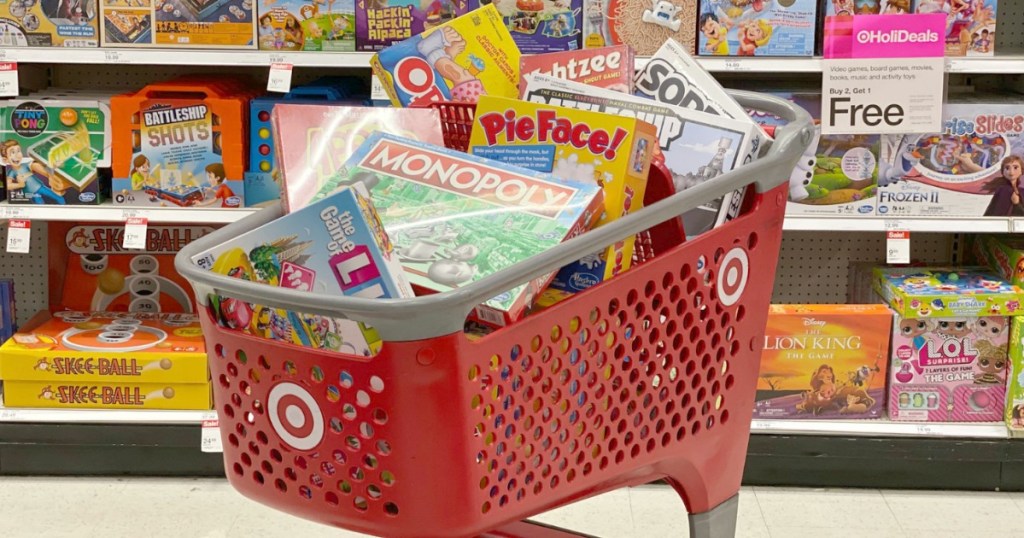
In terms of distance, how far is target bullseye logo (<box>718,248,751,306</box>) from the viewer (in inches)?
57.6

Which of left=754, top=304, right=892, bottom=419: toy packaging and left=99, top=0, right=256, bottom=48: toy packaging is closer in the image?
left=99, top=0, right=256, bottom=48: toy packaging

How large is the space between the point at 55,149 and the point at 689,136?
6.35 ft

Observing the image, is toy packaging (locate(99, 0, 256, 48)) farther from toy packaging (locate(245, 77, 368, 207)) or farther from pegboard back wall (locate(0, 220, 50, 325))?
pegboard back wall (locate(0, 220, 50, 325))

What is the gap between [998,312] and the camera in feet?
9.55

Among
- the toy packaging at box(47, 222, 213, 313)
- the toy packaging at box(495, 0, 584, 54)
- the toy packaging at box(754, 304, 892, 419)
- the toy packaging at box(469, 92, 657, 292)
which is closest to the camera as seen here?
the toy packaging at box(469, 92, 657, 292)

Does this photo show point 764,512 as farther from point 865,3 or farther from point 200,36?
point 200,36

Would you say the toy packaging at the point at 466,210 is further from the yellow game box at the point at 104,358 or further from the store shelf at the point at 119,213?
the yellow game box at the point at 104,358

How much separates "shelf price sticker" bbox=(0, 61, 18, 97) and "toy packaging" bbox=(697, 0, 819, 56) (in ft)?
5.24

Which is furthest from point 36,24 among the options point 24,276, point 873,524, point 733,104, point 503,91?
point 873,524

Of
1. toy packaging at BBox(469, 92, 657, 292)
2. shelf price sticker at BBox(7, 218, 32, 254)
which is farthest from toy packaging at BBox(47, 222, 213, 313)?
toy packaging at BBox(469, 92, 657, 292)

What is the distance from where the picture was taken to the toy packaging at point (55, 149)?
9.64 feet

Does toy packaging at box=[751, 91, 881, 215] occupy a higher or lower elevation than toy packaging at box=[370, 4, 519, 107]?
lower

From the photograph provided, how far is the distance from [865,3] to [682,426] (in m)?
1.67

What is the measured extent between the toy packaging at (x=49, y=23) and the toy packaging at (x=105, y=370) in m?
0.73
